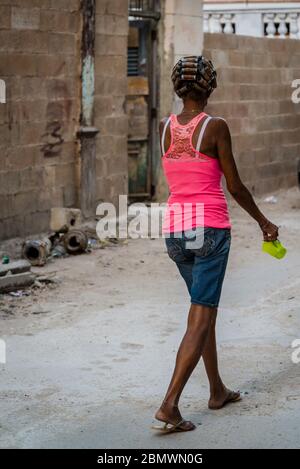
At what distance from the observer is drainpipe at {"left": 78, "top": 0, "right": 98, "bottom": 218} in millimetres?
11727

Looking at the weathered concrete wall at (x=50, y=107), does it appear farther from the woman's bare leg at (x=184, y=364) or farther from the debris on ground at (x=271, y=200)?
the woman's bare leg at (x=184, y=364)

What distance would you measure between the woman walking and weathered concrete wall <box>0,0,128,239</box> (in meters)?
5.35

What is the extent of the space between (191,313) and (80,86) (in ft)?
22.6

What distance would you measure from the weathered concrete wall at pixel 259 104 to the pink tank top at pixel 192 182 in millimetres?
9017

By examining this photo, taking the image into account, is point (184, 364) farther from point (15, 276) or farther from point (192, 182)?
point (15, 276)

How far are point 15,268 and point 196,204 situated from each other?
3844 millimetres

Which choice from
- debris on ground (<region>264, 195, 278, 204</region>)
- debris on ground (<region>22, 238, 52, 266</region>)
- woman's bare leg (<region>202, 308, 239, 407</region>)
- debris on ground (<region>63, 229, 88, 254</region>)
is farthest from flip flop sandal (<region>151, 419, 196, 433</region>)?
debris on ground (<region>264, 195, 278, 204</region>)

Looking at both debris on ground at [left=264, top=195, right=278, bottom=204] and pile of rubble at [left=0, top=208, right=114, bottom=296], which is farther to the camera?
debris on ground at [left=264, top=195, right=278, bottom=204]

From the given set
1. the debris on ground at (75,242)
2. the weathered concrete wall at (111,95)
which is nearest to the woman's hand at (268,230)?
the debris on ground at (75,242)

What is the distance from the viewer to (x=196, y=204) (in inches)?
206

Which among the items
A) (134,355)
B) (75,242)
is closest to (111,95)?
(75,242)

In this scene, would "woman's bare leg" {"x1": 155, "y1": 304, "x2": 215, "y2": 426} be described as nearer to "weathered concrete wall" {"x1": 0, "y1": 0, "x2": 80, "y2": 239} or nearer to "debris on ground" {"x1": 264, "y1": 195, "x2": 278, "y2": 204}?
"weathered concrete wall" {"x1": 0, "y1": 0, "x2": 80, "y2": 239}

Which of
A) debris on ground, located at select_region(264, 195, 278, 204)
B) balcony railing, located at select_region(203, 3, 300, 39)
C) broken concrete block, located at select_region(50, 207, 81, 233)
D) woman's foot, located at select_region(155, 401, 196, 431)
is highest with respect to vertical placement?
balcony railing, located at select_region(203, 3, 300, 39)
